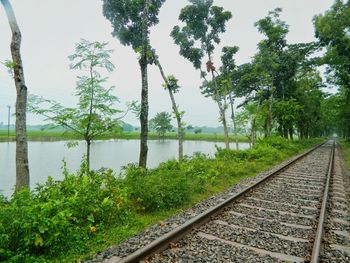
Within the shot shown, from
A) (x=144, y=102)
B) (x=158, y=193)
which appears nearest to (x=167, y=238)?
(x=158, y=193)

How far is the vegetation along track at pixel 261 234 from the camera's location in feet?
14.8

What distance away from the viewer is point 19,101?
23.1 ft

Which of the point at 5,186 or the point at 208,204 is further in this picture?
the point at 5,186

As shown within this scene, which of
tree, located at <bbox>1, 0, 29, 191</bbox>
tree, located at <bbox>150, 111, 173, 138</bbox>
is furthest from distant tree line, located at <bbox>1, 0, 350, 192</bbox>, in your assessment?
tree, located at <bbox>150, 111, 173, 138</bbox>

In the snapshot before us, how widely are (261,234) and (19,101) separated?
6039 mm

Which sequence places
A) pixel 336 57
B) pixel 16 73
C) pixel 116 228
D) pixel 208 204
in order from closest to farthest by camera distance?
pixel 116 228 < pixel 16 73 < pixel 208 204 < pixel 336 57

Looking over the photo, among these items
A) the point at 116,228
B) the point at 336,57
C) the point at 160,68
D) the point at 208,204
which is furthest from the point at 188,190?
the point at 336,57

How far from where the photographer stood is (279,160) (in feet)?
65.2

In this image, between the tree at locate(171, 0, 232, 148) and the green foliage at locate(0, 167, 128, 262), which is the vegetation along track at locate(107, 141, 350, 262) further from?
the tree at locate(171, 0, 232, 148)

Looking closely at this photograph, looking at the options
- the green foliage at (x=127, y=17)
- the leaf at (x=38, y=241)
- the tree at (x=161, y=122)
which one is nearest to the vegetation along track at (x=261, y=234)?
the leaf at (x=38, y=241)

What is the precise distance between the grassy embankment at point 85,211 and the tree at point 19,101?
74cm

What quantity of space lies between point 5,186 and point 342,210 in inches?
640

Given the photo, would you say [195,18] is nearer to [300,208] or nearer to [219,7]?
[219,7]

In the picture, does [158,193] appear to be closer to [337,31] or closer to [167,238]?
[167,238]
